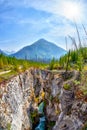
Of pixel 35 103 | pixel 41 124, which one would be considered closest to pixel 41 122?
pixel 41 124

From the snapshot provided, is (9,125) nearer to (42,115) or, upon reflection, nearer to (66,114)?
(66,114)

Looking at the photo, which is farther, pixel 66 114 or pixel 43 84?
pixel 43 84

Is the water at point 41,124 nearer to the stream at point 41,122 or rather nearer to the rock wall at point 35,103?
the stream at point 41,122

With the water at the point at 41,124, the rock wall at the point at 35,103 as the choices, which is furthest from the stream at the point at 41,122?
the rock wall at the point at 35,103

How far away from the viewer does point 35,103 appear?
9444 cm

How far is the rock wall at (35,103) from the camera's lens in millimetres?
53175

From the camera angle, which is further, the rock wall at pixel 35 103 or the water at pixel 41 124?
the water at pixel 41 124

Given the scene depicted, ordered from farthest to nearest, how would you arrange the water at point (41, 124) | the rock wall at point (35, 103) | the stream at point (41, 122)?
the stream at point (41, 122), the water at point (41, 124), the rock wall at point (35, 103)

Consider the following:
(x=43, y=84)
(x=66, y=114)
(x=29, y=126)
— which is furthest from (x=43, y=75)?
(x=66, y=114)

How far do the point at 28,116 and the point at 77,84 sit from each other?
838 inches

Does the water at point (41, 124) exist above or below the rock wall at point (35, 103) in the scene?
below

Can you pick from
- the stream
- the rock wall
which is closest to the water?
the stream

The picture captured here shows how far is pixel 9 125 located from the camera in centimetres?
6256

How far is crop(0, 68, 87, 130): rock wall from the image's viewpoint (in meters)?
53.2
